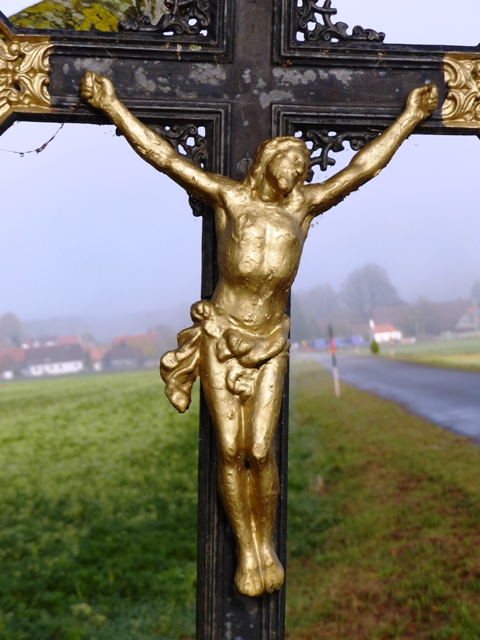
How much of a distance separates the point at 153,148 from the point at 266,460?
87 centimetres

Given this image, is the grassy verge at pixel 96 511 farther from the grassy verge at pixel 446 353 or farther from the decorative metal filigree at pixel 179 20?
the decorative metal filigree at pixel 179 20

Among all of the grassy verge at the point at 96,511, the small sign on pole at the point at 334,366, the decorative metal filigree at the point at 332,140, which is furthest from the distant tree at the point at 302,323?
the decorative metal filigree at the point at 332,140

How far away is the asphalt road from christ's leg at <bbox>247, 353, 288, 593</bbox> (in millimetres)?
2892

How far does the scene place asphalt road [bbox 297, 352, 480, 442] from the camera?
485cm

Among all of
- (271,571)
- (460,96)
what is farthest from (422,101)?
(271,571)

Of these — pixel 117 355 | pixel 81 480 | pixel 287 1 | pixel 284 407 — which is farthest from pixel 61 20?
pixel 81 480

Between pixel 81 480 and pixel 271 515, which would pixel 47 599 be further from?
pixel 271 515

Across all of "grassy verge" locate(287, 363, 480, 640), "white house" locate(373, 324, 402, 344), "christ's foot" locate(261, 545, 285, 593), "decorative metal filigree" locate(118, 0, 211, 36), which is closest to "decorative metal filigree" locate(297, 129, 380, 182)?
"decorative metal filigree" locate(118, 0, 211, 36)

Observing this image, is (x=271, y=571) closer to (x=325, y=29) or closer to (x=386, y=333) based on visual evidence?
(x=325, y=29)

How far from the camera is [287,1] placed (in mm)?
2312

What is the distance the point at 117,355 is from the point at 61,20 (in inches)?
108

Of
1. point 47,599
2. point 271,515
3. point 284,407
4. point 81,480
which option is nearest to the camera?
point 271,515

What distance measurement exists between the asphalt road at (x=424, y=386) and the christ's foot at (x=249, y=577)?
2915mm

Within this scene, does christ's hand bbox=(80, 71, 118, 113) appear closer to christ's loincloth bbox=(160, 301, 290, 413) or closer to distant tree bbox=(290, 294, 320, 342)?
christ's loincloth bbox=(160, 301, 290, 413)
